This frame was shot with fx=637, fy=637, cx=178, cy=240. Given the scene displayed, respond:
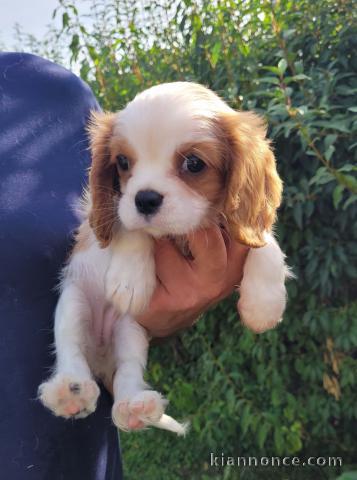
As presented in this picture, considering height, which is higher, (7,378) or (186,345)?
(7,378)

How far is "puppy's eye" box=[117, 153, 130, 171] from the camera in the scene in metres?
2.03

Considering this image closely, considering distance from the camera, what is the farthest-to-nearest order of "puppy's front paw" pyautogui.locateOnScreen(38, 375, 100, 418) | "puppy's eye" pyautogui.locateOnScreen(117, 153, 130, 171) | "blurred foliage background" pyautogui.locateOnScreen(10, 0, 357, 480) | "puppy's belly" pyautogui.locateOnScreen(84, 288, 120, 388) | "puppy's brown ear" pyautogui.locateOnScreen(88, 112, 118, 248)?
"blurred foliage background" pyautogui.locateOnScreen(10, 0, 357, 480), "puppy's belly" pyautogui.locateOnScreen(84, 288, 120, 388), "puppy's brown ear" pyautogui.locateOnScreen(88, 112, 118, 248), "puppy's eye" pyautogui.locateOnScreen(117, 153, 130, 171), "puppy's front paw" pyautogui.locateOnScreen(38, 375, 100, 418)

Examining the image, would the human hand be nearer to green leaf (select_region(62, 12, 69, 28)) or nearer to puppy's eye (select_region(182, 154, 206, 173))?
puppy's eye (select_region(182, 154, 206, 173))

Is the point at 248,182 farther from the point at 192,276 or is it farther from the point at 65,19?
the point at 65,19

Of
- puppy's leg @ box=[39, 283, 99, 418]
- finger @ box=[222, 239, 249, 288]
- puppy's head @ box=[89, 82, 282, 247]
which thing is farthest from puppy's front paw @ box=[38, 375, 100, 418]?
finger @ box=[222, 239, 249, 288]

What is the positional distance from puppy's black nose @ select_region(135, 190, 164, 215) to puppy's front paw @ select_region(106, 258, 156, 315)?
324mm

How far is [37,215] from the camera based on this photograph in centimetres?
207

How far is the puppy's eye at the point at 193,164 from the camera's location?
198 cm

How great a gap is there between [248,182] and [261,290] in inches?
15.9

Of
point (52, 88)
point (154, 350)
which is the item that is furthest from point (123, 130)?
point (154, 350)

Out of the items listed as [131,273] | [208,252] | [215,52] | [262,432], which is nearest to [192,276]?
[208,252]

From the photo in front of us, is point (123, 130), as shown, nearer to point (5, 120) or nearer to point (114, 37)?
point (5, 120)

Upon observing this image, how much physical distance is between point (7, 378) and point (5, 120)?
35.1 inches

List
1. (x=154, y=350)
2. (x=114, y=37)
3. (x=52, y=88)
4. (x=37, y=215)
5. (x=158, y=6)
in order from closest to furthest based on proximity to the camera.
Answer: (x=37, y=215) < (x=52, y=88) < (x=158, y=6) < (x=114, y=37) < (x=154, y=350)
